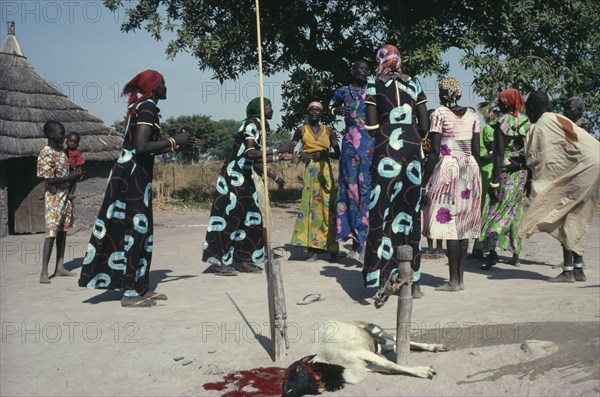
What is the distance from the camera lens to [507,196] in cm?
737

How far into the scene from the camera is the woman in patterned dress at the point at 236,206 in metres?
7.18

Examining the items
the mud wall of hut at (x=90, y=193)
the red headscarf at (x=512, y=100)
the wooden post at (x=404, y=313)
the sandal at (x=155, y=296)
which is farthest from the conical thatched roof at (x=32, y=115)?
the wooden post at (x=404, y=313)

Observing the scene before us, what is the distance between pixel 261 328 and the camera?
4.88 meters

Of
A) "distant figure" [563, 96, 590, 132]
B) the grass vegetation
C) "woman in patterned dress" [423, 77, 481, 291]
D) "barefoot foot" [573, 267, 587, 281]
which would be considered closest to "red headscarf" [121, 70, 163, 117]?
"woman in patterned dress" [423, 77, 481, 291]

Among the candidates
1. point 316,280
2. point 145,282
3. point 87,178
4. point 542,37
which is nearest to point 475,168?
point 316,280

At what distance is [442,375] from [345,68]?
46.3 ft

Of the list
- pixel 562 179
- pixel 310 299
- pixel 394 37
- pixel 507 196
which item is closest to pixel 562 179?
pixel 562 179

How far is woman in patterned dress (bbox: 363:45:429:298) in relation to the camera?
212 inches

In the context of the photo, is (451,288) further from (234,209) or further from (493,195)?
(234,209)

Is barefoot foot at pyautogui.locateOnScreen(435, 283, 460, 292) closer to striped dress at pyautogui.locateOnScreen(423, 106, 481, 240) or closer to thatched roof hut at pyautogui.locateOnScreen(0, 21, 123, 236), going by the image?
striped dress at pyautogui.locateOnScreen(423, 106, 481, 240)

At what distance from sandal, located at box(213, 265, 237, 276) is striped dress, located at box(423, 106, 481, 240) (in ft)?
7.97

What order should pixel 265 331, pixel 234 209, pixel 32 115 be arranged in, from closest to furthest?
pixel 265 331 → pixel 234 209 → pixel 32 115

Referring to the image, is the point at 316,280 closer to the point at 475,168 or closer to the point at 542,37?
the point at 475,168

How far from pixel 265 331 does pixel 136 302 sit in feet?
4.88
